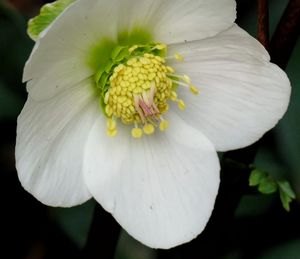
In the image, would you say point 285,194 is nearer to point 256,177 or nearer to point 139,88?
point 256,177

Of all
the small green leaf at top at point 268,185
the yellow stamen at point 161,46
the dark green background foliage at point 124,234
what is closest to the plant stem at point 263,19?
the yellow stamen at point 161,46

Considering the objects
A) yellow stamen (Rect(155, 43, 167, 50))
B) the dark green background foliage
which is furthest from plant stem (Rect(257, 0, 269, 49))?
the dark green background foliage

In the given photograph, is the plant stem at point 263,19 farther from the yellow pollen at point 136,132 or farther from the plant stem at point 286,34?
the yellow pollen at point 136,132

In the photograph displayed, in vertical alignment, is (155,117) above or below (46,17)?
below

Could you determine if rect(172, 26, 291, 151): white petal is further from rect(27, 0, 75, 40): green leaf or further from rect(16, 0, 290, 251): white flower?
rect(27, 0, 75, 40): green leaf

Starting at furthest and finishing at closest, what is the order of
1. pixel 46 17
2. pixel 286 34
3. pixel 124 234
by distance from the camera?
pixel 124 234 < pixel 286 34 < pixel 46 17

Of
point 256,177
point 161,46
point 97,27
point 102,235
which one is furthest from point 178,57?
point 102,235

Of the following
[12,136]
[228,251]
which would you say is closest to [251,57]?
[228,251]

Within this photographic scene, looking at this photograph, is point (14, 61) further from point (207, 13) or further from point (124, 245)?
point (207, 13)
